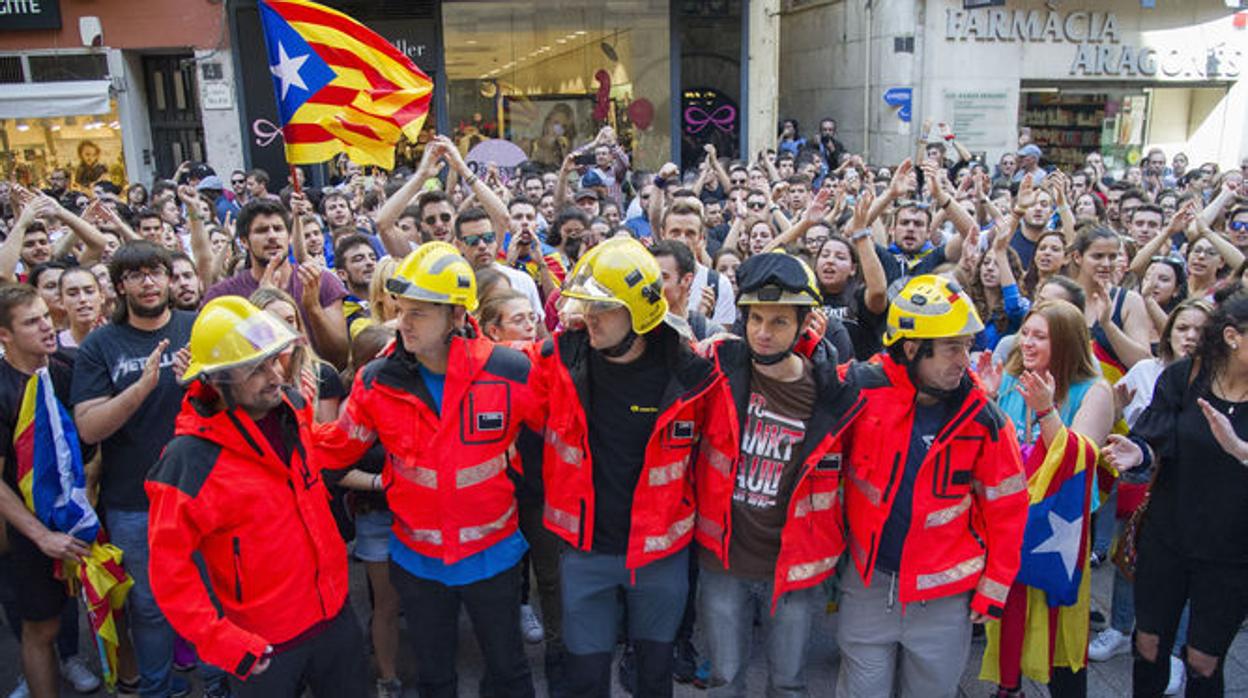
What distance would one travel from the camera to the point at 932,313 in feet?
10.4

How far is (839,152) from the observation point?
17.5 meters

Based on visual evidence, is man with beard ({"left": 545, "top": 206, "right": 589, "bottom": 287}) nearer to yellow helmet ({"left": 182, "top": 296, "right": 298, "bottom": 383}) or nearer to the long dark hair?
yellow helmet ({"left": 182, "top": 296, "right": 298, "bottom": 383})

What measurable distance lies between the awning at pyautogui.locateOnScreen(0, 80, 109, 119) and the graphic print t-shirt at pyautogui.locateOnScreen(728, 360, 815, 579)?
1622 cm

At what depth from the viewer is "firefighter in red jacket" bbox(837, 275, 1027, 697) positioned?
3.25m

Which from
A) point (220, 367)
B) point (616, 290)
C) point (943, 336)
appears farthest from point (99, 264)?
point (943, 336)

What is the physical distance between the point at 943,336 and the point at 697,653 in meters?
2.41

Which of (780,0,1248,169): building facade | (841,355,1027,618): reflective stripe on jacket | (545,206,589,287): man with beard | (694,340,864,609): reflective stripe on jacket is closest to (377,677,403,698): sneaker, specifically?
(694,340,864,609): reflective stripe on jacket

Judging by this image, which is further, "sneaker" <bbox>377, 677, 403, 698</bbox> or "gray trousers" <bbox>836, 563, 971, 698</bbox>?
"sneaker" <bbox>377, 677, 403, 698</bbox>

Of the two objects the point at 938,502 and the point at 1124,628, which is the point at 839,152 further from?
the point at 938,502

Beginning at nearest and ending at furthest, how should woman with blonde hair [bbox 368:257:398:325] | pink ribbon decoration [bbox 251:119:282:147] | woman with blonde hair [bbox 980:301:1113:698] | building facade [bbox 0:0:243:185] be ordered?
woman with blonde hair [bbox 980:301:1113:698] < woman with blonde hair [bbox 368:257:398:325] < building facade [bbox 0:0:243:185] < pink ribbon decoration [bbox 251:119:282:147]

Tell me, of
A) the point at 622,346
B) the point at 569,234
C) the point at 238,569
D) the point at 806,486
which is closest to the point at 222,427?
the point at 238,569

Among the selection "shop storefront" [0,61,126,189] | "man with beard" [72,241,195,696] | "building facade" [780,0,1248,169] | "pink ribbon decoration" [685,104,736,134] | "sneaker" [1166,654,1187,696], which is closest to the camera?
"man with beard" [72,241,195,696]

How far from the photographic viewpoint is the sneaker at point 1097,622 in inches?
195

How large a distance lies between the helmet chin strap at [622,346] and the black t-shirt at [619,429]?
0.25 ft
